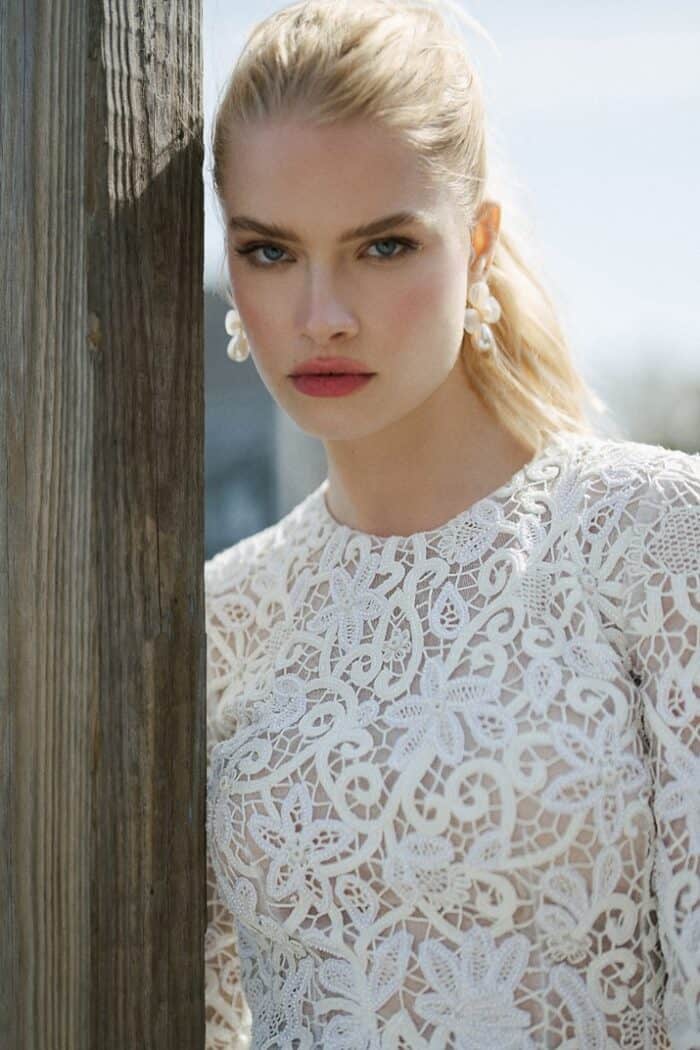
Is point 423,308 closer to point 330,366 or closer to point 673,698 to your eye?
point 330,366

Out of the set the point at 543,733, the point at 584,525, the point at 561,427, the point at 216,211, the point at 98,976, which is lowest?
the point at 98,976

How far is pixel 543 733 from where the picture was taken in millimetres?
1553

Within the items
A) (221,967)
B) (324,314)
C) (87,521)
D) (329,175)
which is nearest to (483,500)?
(324,314)

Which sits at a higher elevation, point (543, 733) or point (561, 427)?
point (561, 427)

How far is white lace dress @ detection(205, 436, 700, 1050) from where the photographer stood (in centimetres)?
153

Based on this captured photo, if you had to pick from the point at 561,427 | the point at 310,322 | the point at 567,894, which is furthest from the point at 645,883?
the point at 310,322

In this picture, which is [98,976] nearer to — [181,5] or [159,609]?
[159,609]

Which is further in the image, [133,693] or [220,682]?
[220,682]

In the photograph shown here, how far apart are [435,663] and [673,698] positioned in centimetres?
30

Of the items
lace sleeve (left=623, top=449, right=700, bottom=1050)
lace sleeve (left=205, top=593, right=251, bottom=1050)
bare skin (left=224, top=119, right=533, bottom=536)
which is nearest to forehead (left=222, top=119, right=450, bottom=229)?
bare skin (left=224, top=119, right=533, bottom=536)

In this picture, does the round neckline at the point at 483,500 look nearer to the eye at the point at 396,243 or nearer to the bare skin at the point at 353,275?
the bare skin at the point at 353,275

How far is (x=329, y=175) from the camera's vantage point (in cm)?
155

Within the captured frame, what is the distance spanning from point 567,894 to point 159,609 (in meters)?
0.58

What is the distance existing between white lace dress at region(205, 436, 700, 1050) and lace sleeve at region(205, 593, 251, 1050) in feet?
0.59
